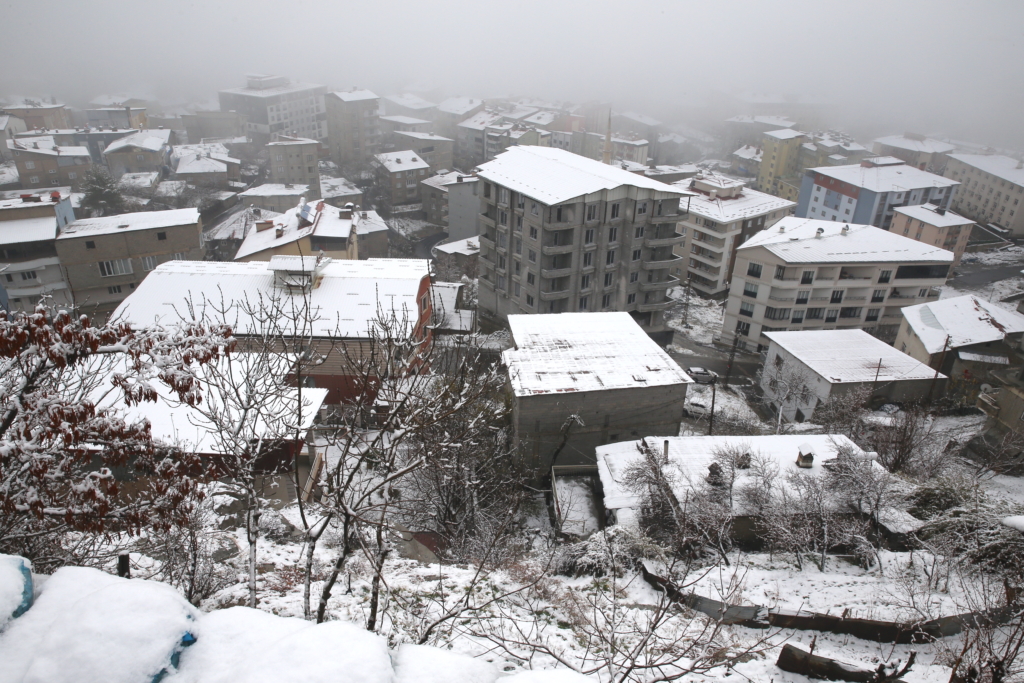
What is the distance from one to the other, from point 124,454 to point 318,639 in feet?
14.8

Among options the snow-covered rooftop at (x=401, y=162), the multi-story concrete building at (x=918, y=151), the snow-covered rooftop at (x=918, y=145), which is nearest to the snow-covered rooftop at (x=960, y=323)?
the snow-covered rooftop at (x=401, y=162)

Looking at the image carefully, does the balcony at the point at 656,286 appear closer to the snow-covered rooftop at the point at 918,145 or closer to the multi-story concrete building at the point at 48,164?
the multi-story concrete building at the point at 48,164

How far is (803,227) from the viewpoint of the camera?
4244cm

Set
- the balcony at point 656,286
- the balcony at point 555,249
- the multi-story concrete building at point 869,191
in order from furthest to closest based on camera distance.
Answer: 1. the multi-story concrete building at point 869,191
2. the balcony at point 656,286
3. the balcony at point 555,249

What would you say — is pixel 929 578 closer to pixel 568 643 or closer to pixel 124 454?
pixel 568 643

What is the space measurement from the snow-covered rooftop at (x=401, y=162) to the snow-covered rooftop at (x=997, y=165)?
240 feet

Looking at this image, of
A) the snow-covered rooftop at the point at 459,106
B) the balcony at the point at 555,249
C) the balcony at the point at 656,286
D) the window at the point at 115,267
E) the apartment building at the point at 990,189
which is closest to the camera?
the window at the point at 115,267

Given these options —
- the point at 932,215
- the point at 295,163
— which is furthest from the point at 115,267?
the point at 932,215

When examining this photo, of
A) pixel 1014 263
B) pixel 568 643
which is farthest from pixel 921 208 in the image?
pixel 568 643

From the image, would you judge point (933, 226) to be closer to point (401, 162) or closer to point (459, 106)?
point (401, 162)

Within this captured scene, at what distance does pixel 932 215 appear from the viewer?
54625mm

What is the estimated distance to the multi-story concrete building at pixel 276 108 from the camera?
101062 millimetres

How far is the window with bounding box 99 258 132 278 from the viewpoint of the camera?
3419 centimetres

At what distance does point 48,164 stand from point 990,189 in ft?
376
